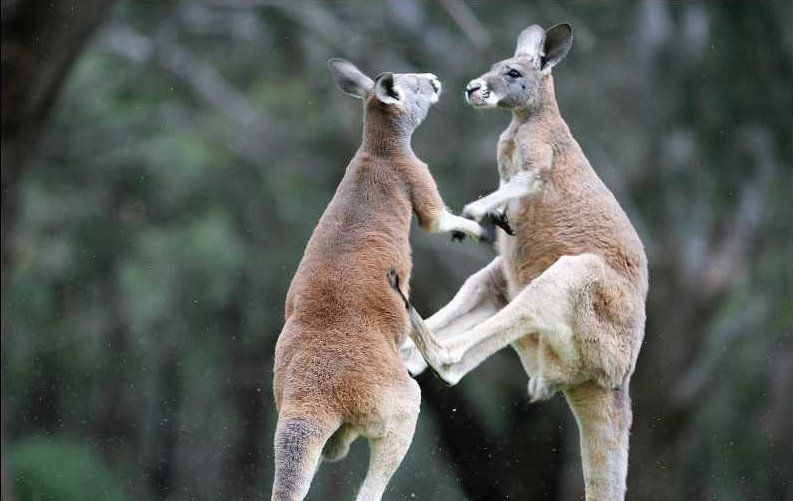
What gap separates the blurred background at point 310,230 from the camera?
45.1 feet

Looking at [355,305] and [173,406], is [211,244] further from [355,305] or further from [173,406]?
[355,305]

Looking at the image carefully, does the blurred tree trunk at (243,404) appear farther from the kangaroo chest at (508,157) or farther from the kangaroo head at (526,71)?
the kangaroo head at (526,71)

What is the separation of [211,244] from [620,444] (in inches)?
441

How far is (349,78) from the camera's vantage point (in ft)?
18.7

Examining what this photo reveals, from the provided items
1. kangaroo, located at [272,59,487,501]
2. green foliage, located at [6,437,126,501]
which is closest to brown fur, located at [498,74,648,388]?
kangaroo, located at [272,59,487,501]

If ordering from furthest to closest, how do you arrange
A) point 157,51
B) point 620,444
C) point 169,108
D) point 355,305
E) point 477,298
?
1. point 169,108
2. point 157,51
3. point 477,298
4. point 620,444
5. point 355,305

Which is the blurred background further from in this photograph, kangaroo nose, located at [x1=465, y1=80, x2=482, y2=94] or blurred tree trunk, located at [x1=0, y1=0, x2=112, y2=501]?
kangaroo nose, located at [x1=465, y1=80, x2=482, y2=94]

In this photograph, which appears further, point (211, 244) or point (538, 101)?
point (211, 244)

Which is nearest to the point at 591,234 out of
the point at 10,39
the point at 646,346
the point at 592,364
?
the point at 592,364

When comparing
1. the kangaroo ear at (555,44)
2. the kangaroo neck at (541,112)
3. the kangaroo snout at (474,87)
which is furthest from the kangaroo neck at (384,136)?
the kangaroo ear at (555,44)

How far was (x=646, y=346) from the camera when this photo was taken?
1298 centimetres

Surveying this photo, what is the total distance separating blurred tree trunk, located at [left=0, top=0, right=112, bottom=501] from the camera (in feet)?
30.2

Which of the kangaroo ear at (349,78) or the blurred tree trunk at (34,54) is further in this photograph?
the blurred tree trunk at (34,54)

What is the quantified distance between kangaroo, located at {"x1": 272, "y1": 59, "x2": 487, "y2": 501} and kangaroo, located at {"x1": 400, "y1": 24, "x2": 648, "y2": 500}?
0.40m
